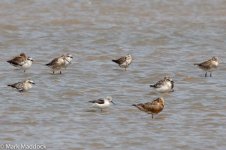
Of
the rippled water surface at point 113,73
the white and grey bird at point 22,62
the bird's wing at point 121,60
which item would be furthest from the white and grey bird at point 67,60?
the bird's wing at point 121,60

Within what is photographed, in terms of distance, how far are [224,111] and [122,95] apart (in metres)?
3.27

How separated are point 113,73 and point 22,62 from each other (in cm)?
293

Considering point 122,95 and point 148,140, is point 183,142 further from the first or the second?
point 122,95

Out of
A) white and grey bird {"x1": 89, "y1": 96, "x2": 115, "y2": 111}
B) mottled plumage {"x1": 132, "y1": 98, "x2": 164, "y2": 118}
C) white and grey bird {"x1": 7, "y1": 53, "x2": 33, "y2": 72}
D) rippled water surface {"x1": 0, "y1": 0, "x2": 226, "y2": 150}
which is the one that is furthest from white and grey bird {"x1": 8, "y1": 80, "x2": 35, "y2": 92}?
mottled plumage {"x1": 132, "y1": 98, "x2": 164, "y2": 118}

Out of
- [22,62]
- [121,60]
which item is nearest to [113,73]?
[121,60]

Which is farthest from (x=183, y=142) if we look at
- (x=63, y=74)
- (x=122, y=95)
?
(x=63, y=74)

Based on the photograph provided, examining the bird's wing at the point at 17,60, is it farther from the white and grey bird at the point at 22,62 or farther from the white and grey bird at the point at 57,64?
the white and grey bird at the point at 57,64

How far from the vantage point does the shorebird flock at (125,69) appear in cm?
2064

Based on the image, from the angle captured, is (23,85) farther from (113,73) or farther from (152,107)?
(152,107)

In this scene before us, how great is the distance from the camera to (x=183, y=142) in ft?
59.9

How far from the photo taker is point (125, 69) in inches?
1080

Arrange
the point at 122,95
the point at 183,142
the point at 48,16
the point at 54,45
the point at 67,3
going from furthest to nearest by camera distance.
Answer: the point at 67,3 < the point at 48,16 < the point at 54,45 < the point at 122,95 < the point at 183,142

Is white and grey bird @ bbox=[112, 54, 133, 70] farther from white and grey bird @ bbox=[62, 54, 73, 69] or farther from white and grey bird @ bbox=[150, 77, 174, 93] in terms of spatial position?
white and grey bird @ bbox=[150, 77, 174, 93]

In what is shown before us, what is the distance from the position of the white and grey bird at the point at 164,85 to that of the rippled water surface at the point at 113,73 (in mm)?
222
